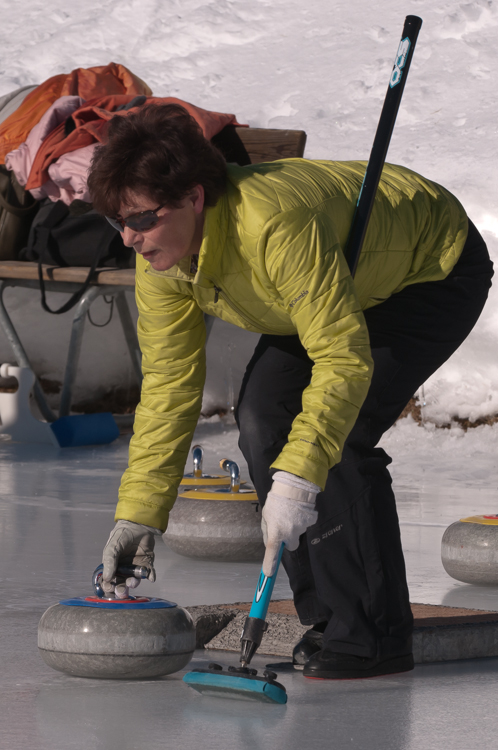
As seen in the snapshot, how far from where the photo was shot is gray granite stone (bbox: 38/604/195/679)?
2.27 metres

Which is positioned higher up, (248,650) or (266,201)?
(266,201)

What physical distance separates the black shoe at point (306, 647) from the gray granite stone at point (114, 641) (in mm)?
291

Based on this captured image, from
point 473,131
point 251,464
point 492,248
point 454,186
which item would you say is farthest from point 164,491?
point 473,131

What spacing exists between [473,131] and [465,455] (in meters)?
3.37

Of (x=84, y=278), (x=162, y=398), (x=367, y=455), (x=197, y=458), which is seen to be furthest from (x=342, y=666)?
(x=84, y=278)

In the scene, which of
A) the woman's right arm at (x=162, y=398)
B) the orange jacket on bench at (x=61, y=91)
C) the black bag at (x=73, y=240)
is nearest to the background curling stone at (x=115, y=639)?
the woman's right arm at (x=162, y=398)

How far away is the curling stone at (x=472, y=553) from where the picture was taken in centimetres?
341

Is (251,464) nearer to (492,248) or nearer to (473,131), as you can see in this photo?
(492,248)

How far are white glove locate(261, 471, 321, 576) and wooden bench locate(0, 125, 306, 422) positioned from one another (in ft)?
14.5

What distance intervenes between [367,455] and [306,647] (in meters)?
0.47

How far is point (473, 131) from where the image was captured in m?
8.91

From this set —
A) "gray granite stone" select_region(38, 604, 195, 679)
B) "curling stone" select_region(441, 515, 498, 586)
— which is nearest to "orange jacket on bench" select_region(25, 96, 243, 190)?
"curling stone" select_region(441, 515, 498, 586)

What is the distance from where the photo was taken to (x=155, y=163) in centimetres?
209

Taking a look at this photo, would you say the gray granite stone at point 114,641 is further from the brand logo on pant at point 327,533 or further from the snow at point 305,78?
the snow at point 305,78
